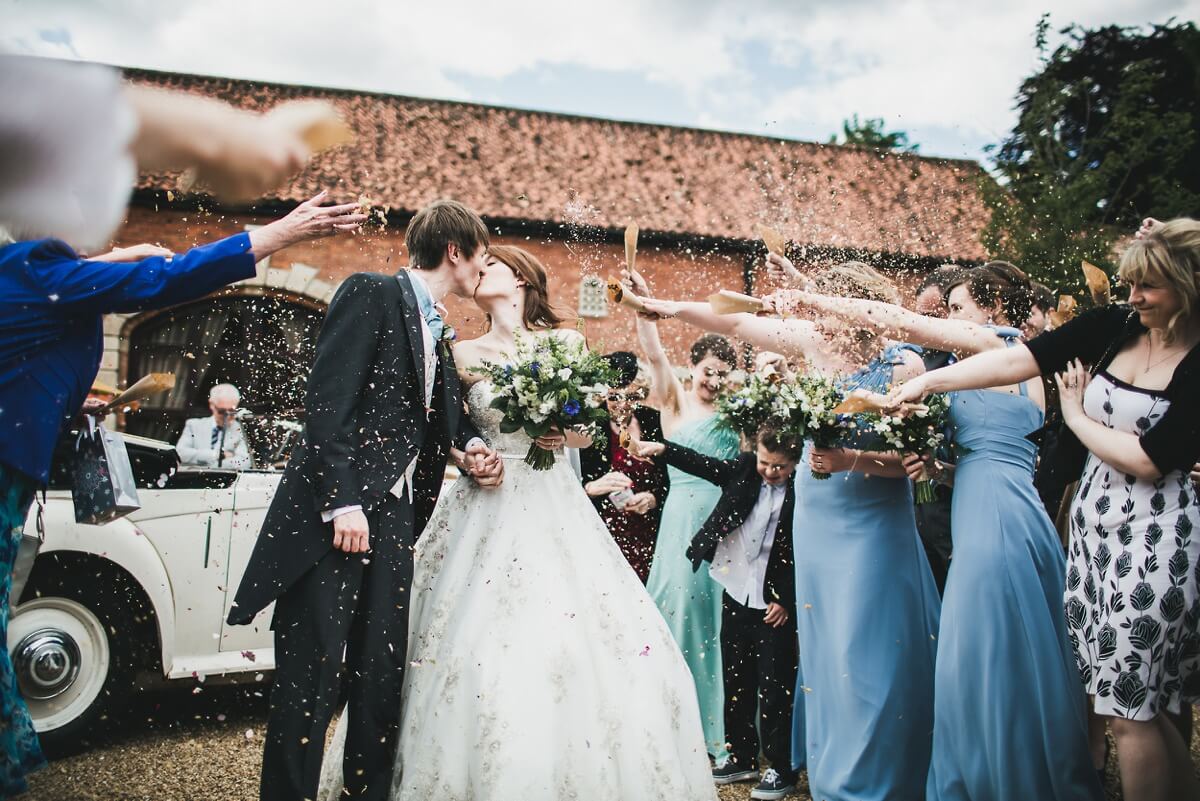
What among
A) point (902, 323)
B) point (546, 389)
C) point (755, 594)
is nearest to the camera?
point (546, 389)

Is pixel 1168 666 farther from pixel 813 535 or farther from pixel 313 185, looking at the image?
pixel 313 185

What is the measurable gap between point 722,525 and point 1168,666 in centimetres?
249

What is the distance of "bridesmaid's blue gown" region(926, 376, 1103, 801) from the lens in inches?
153

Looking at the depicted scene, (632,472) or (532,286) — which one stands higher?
(532,286)

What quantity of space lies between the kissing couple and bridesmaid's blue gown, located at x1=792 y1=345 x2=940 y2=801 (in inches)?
42.6

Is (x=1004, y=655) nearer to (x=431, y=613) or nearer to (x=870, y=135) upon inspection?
(x=431, y=613)

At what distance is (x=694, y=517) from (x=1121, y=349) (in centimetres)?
292

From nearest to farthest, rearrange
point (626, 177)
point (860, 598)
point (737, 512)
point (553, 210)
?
1. point (860, 598)
2. point (737, 512)
3. point (553, 210)
4. point (626, 177)

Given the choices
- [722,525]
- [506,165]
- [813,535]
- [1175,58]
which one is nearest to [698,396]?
[722,525]

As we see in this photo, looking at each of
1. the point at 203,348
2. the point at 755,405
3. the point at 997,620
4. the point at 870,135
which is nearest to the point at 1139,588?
the point at 997,620

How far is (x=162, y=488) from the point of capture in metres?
5.44

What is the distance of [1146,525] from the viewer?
3.34m

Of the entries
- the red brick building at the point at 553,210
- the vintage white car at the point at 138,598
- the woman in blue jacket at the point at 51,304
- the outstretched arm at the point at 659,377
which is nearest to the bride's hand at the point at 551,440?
the woman in blue jacket at the point at 51,304

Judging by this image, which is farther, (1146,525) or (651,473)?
(651,473)
